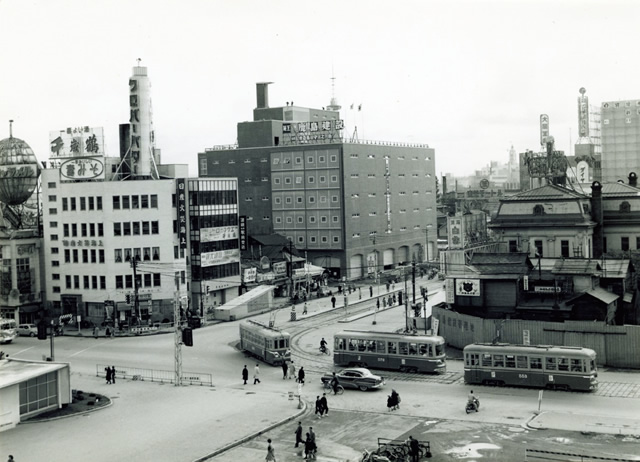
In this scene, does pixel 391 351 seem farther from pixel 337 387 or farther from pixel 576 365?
pixel 576 365

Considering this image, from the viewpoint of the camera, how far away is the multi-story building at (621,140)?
514ft

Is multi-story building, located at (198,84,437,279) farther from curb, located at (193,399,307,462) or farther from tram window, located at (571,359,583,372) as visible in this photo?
curb, located at (193,399,307,462)

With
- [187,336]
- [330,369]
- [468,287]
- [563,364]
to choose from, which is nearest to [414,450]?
[563,364]

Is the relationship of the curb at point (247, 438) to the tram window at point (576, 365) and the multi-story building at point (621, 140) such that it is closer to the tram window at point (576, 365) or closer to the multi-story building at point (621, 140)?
the tram window at point (576, 365)

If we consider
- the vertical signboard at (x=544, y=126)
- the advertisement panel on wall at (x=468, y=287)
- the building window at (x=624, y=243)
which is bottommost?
the advertisement panel on wall at (x=468, y=287)

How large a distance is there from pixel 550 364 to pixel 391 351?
10.8 m

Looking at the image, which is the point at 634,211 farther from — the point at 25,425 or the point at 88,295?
the point at 25,425

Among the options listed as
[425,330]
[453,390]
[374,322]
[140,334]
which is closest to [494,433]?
[453,390]

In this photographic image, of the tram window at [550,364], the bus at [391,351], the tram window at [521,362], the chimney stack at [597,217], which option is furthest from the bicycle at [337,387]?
the chimney stack at [597,217]

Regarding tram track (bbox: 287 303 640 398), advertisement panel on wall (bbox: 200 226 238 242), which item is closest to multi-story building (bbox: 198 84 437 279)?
advertisement panel on wall (bbox: 200 226 238 242)

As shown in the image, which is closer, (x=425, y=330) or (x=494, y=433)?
(x=494, y=433)

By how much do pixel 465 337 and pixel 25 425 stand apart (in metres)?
30.6

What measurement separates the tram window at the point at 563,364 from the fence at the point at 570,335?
23.1ft

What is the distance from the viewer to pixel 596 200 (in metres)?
81.4
